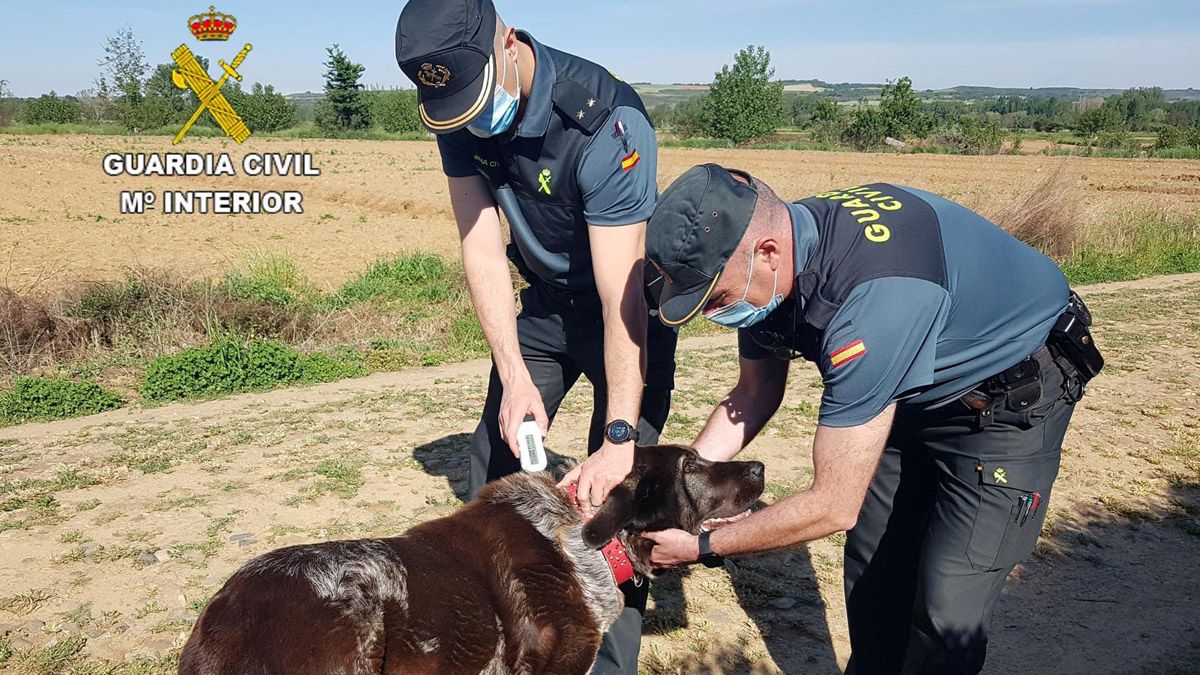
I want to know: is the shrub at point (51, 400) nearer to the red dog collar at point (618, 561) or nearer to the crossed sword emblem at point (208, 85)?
the red dog collar at point (618, 561)

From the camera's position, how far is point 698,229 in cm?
272

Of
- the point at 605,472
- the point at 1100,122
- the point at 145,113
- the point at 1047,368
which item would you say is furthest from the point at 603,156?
the point at 1100,122

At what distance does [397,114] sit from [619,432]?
7532 centimetres

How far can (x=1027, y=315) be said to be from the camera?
311cm

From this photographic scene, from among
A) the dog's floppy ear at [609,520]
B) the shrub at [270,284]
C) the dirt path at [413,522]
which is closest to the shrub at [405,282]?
the shrub at [270,284]

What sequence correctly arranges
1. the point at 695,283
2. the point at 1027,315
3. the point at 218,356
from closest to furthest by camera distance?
the point at 695,283, the point at 1027,315, the point at 218,356

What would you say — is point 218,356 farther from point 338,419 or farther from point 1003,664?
point 1003,664

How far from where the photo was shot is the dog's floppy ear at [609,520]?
3.29 m

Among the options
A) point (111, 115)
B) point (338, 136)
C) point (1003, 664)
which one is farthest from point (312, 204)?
point (111, 115)

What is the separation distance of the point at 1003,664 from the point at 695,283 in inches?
120

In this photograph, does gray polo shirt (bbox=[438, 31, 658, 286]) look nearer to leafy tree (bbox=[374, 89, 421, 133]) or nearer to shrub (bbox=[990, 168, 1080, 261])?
shrub (bbox=[990, 168, 1080, 261])

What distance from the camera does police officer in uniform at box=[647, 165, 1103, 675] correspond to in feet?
8.97

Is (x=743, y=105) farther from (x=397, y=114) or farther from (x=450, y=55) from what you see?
(x=450, y=55)

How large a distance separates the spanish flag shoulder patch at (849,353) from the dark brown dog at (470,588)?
113 centimetres
